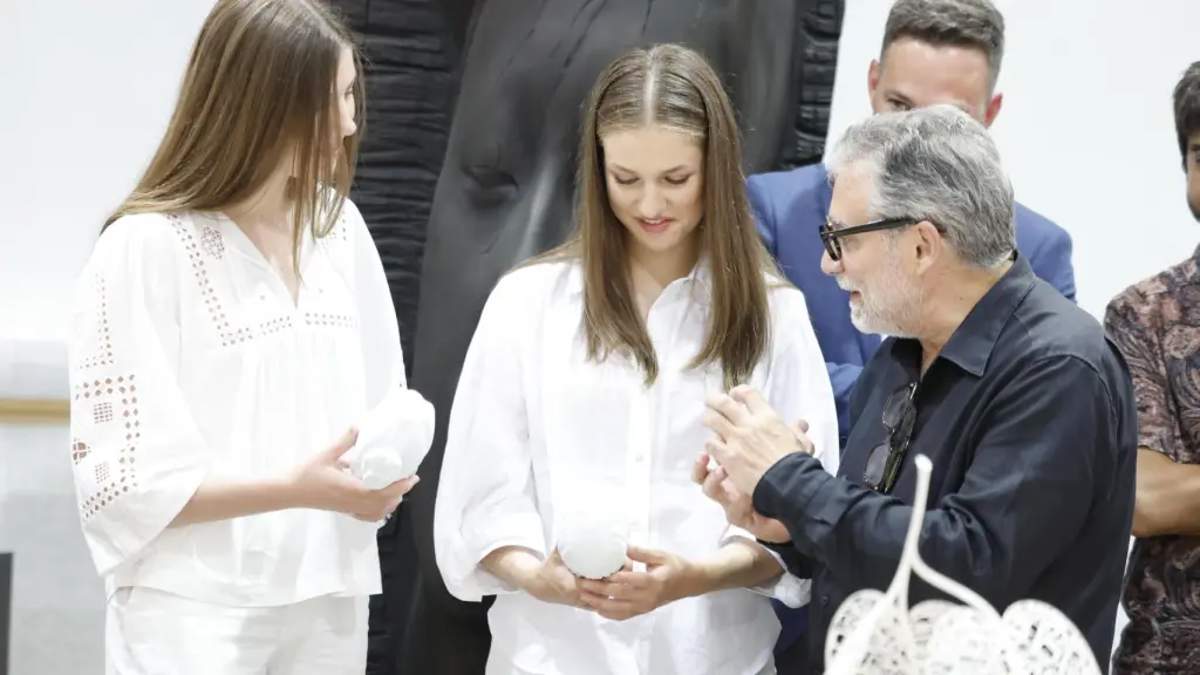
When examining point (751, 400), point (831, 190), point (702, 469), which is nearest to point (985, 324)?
point (751, 400)

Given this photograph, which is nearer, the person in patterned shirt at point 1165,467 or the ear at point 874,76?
the person in patterned shirt at point 1165,467

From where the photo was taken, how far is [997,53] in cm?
271

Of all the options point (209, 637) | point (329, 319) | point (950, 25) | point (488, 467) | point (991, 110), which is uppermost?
point (950, 25)

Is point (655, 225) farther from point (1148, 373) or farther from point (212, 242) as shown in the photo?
point (1148, 373)

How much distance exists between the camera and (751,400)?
1.91 meters

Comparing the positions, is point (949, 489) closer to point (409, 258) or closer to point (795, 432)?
point (795, 432)

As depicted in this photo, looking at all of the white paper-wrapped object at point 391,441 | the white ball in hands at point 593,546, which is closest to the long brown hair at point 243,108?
the white paper-wrapped object at point 391,441

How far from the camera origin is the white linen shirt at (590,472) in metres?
2.19

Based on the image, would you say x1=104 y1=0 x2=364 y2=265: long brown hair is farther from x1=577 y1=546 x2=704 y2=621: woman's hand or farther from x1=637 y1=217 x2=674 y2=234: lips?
x1=577 y1=546 x2=704 y2=621: woman's hand

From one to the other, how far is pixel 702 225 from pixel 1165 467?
31.1 inches

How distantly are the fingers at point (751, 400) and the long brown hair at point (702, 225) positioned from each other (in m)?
0.30

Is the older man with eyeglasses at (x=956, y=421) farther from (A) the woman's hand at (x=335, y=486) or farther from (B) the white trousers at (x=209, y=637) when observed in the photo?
(B) the white trousers at (x=209, y=637)

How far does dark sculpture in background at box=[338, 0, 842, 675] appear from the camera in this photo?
263cm

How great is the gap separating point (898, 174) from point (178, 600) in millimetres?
976
